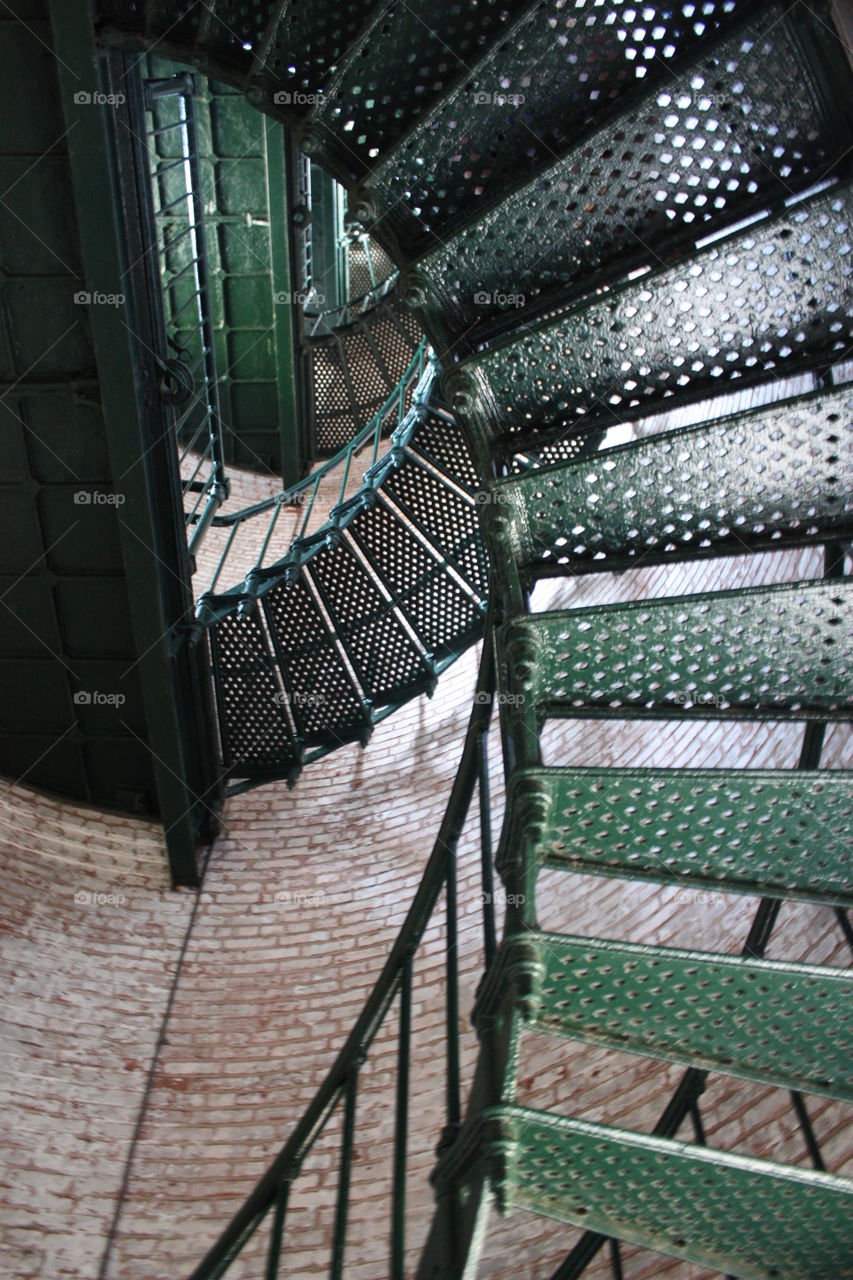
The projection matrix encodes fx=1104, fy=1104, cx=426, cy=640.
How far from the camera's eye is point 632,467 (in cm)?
308

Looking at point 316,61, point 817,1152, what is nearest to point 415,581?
point 316,61

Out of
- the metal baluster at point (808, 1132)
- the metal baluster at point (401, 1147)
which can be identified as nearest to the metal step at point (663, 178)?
the metal baluster at point (401, 1147)

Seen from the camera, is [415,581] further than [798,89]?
Yes

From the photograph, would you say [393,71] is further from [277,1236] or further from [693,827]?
[277,1236]

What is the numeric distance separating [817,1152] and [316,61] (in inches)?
143

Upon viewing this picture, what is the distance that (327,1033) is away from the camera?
18.6ft

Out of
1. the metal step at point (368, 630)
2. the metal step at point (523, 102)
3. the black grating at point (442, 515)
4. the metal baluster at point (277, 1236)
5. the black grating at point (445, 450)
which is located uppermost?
the black grating at point (445, 450)

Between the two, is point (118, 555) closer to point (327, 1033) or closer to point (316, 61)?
point (327, 1033)

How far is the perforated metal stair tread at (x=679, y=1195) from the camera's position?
2695 mm

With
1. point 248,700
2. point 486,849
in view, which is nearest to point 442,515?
point 248,700

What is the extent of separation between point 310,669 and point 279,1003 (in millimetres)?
2361

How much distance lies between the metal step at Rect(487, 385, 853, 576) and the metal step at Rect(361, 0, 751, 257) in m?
0.70

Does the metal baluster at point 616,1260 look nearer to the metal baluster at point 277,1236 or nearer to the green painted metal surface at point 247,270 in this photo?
the metal baluster at point 277,1236

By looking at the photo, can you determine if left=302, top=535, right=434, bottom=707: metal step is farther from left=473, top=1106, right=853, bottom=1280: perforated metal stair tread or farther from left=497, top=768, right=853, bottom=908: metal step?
left=473, top=1106, right=853, bottom=1280: perforated metal stair tread
